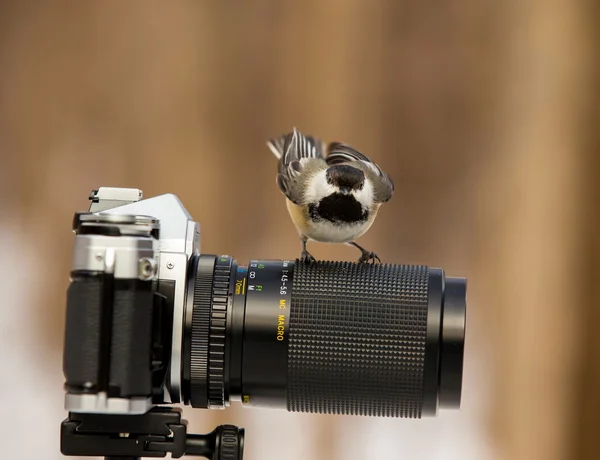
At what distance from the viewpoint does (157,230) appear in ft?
3.14

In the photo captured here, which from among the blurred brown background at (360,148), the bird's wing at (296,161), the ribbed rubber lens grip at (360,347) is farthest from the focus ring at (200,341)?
the blurred brown background at (360,148)

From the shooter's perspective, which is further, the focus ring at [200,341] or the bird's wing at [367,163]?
the bird's wing at [367,163]

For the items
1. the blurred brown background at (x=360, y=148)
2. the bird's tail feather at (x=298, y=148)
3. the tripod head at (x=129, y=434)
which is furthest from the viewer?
the blurred brown background at (x=360, y=148)

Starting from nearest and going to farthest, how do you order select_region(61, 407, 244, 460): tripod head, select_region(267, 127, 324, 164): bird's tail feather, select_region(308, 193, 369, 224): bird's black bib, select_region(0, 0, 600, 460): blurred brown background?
select_region(61, 407, 244, 460): tripod head → select_region(308, 193, 369, 224): bird's black bib → select_region(267, 127, 324, 164): bird's tail feather → select_region(0, 0, 600, 460): blurred brown background

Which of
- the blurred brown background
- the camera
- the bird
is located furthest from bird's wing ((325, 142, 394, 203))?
the blurred brown background

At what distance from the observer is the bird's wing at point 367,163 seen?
1.32 m

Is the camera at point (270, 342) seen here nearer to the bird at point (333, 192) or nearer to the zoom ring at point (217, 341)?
the zoom ring at point (217, 341)

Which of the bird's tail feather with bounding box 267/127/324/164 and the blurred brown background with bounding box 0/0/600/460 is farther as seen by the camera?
the blurred brown background with bounding box 0/0/600/460

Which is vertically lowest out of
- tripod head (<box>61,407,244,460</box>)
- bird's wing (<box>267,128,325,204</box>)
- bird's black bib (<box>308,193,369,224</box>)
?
tripod head (<box>61,407,244,460</box>)

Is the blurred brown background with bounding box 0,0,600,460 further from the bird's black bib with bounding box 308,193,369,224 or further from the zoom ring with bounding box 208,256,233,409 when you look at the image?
the zoom ring with bounding box 208,256,233,409

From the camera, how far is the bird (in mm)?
1245

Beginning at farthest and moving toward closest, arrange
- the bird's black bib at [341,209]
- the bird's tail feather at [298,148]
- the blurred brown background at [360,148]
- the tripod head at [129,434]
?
the blurred brown background at [360,148] < the bird's tail feather at [298,148] < the bird's black bib at [341,209] < the tripod head at [129,434]

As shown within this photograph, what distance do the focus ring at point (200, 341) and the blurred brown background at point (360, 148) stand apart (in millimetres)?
803

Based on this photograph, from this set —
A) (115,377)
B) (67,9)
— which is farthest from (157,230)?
(67,9)
